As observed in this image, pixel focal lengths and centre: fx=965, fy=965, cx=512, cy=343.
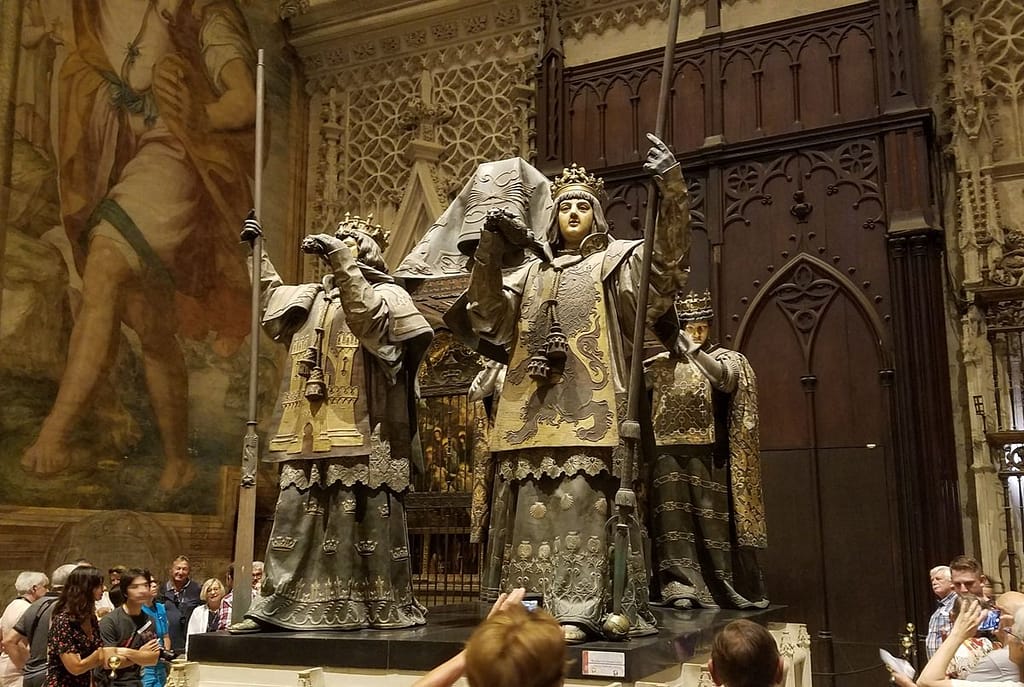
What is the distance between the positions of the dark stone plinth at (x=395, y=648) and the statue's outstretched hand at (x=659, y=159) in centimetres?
191

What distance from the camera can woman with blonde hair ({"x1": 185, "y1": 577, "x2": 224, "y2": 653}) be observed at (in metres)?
6.52

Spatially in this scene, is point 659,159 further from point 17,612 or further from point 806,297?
point 806,297

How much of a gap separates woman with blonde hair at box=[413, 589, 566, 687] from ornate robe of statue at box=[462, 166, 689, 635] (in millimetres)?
2085

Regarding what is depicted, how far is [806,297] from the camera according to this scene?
344 inches

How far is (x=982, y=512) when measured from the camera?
7953mm

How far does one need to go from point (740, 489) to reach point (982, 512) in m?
3.07

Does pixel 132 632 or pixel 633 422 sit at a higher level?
pixel 633 422

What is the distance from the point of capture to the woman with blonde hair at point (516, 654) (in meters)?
1.76

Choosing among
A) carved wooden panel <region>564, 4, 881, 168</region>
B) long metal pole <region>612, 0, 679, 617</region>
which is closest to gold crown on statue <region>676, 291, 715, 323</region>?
long metal pole <region>612, 0, 679, 617</region>

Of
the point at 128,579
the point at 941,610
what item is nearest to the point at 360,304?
the point at 128,579

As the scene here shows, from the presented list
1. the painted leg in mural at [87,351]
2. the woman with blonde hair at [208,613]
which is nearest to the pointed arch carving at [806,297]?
the woman with blonde hair at [208,613]

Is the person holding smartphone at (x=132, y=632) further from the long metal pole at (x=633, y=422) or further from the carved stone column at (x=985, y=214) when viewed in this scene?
the carved stone column at (x=985, y=214)

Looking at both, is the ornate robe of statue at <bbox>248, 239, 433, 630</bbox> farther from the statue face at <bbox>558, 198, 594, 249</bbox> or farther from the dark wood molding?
the dark wood molding

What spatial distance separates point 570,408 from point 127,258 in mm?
6808
